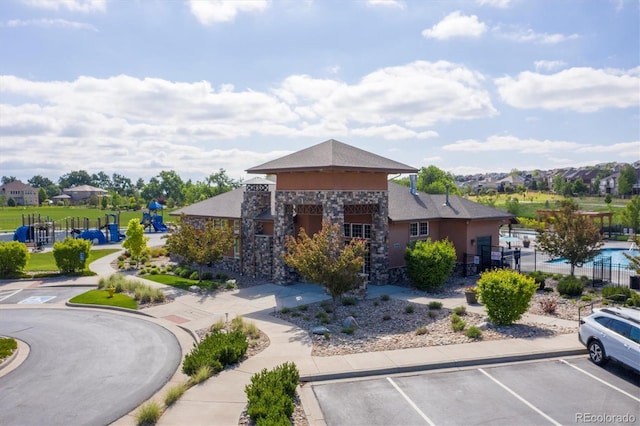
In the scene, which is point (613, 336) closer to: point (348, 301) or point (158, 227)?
point (348, 301)

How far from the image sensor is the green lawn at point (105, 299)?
22906 mm

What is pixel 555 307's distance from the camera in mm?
20688

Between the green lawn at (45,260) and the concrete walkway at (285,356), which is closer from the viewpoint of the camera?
the concrete walkway at (285,356)

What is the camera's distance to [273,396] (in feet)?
34.7

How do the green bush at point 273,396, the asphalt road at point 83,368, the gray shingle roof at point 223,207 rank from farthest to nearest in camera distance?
the gray shingle roof at point 223,207 < the asphalt road at point 83,368 < the green bush at point 273,396

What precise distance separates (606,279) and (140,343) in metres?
27.0

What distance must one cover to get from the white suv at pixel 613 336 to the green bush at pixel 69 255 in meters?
31.2

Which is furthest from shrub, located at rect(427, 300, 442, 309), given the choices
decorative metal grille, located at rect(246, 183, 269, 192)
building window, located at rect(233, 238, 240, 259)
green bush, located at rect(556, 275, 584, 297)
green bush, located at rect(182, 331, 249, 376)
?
building window, located at rect(233, 238, 240, 259)

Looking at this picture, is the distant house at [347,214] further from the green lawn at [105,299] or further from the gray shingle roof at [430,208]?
the green lawn at [105,299]

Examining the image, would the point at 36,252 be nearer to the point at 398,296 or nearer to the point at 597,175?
the point at 398,296

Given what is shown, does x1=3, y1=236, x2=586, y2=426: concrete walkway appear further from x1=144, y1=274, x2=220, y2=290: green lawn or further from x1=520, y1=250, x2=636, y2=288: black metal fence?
x1=520, y1=250, x2=636, y2=288: black metal fence

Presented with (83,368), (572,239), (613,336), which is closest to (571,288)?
(572,239)
